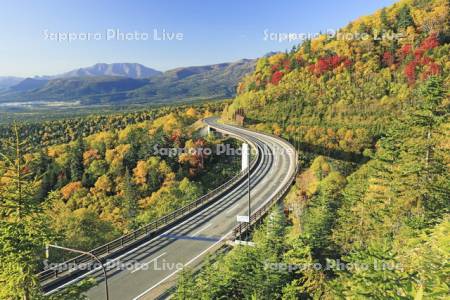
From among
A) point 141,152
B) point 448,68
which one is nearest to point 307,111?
point 448,68

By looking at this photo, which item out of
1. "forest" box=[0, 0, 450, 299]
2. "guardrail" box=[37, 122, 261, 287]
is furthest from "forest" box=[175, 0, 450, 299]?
"guardrail" box=[37, 122, 261, 287]

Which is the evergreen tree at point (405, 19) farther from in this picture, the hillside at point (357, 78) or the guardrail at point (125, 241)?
the guardrail at point (125, 241)

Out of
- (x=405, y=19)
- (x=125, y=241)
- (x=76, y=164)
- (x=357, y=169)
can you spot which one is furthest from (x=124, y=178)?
(x=405, y=19)

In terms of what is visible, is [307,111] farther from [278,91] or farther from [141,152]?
[141,152]

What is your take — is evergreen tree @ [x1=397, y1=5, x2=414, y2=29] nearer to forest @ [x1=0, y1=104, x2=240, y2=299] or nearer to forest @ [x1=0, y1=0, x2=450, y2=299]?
forest @ [x1=0, y1=0, x2=450, y2=299]

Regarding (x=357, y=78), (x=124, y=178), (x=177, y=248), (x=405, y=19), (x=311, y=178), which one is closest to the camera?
(x=177, y=248)

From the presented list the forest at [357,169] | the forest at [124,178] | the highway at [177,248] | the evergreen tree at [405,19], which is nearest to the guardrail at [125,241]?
the highway at [177,248]

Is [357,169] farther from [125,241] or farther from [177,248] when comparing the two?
[125,241]
